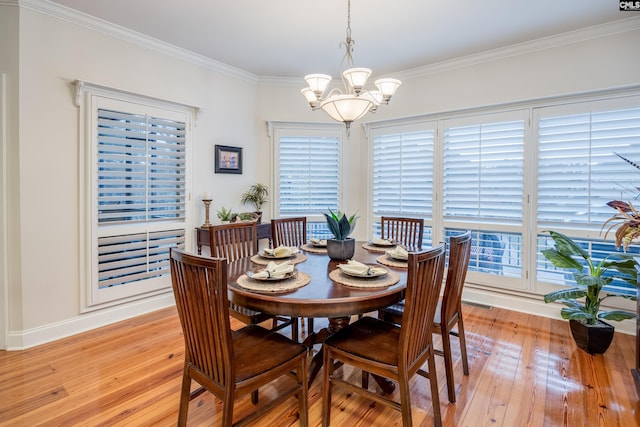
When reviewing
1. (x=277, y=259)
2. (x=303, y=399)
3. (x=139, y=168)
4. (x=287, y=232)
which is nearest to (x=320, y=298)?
(x=303, y=399)

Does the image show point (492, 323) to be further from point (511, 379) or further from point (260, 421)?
point (260, 421)

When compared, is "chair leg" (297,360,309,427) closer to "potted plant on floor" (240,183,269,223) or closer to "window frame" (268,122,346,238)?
"potted plant on floor" (240,183,269,223)

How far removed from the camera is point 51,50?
2734 millimetres

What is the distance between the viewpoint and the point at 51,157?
2.77m

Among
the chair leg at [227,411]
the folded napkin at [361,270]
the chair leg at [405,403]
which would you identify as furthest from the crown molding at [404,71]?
the chair leg at [405,403]

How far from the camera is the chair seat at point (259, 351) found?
152cm

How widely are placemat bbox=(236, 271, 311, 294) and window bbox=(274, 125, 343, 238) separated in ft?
8.62

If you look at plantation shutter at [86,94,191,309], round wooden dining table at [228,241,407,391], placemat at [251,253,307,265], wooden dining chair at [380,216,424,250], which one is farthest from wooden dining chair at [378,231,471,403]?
plantation shutter at [86,94,191,309]

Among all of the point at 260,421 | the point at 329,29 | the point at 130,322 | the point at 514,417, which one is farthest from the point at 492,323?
the point at 130,322

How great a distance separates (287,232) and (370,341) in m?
1.60

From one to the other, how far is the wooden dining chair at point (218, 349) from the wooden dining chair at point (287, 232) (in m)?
1.40

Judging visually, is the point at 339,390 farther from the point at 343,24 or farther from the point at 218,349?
the point at 343,24

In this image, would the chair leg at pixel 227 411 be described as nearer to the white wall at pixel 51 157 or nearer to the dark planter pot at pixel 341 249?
the dark planter pot at pixel 341 249

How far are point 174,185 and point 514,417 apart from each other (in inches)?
140
